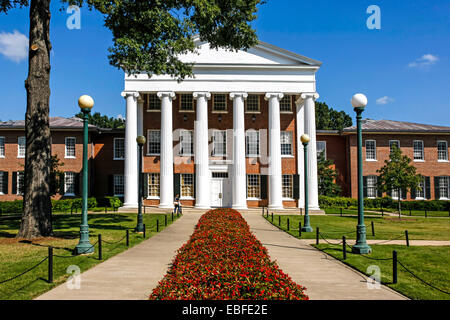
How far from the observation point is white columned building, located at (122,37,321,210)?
29.6m

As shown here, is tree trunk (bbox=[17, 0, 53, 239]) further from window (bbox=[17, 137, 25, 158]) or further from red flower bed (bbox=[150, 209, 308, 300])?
window (bbox=[17, 137, 25, 158])

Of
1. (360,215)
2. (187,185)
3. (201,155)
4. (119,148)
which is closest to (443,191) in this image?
(201,155)

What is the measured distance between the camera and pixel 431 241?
14.5m

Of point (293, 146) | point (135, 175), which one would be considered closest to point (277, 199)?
point (293, 146)

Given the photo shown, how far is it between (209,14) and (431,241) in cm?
1394

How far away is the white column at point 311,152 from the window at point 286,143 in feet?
8.90

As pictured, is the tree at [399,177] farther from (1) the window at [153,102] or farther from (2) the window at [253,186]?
(1) the window at [153,102]

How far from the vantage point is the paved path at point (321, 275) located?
6594 mm

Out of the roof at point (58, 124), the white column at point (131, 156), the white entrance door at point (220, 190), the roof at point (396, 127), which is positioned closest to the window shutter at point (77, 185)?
the roof at point (58, 124)

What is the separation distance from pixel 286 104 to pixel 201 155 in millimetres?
10350

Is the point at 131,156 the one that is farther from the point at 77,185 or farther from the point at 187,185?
the point at 77,185

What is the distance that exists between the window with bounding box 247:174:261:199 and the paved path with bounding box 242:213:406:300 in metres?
18.6

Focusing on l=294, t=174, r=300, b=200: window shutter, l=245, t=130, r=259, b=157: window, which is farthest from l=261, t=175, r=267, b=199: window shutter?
l=294, t=174, r=300, b=200: window shutter

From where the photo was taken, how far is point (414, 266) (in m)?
9.61
